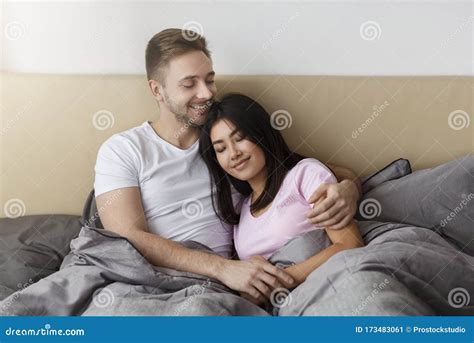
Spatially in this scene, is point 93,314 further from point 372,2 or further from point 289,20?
point 372,2

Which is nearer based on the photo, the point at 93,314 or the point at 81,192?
the point at 93,314

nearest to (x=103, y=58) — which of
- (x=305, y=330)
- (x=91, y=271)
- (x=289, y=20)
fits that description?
(x=289, y=20)

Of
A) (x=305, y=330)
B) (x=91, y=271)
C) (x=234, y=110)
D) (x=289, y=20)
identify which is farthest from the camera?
(x=289, y=20)

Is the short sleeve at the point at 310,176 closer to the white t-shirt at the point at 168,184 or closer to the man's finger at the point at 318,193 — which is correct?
the man's finger at the point at 318,193

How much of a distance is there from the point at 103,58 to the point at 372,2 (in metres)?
0.57

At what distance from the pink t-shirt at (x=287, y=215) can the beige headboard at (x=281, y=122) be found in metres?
0.20

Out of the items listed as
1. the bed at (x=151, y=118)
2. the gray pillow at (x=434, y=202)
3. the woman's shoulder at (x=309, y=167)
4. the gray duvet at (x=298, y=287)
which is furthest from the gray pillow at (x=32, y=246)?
the gray pillow at (x=434, y=202)

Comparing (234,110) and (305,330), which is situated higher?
(234,110)

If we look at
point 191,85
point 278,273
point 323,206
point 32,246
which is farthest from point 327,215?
point 32,246

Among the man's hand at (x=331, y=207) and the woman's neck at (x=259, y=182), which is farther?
the woman's neck at (x=259, y=182)

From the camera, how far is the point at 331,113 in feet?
4.38

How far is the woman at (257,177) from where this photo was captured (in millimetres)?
1125

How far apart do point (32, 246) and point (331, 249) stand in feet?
1.94

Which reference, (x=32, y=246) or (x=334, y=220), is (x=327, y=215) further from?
(x=32, y=246)
